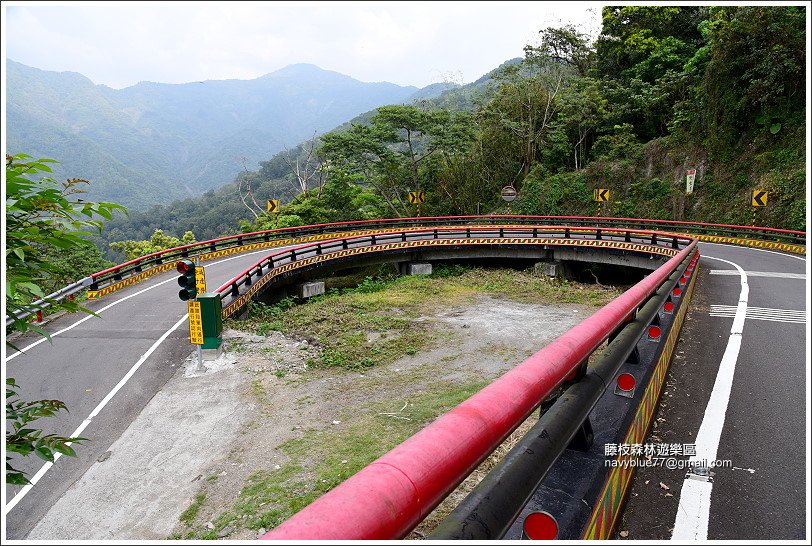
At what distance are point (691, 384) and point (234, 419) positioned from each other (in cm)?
725

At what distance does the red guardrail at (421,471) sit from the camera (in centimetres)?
93

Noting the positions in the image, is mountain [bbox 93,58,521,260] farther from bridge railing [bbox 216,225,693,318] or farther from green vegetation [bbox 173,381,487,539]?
green vegetation [bbox 173,381,487,539]

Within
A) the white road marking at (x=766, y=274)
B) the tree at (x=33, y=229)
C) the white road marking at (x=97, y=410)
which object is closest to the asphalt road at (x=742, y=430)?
the tree at (x=33, y=229)

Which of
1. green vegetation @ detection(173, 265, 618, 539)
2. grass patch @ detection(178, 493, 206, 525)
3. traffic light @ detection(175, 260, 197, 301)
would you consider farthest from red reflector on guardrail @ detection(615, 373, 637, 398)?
traffic light @ detection(175, 260, 197, 301)

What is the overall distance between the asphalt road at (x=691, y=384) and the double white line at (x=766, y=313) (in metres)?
0.26

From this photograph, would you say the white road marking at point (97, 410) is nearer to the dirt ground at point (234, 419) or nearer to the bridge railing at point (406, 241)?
the dirt ground at point (234, 419)

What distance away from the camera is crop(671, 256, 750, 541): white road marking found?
281 cm

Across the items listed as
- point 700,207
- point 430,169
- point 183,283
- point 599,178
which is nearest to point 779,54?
point 700,207

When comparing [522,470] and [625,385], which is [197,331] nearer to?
[625,385]

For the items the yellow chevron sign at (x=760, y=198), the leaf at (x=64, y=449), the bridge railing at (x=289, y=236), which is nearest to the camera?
the leaf at (x=64, y=449)

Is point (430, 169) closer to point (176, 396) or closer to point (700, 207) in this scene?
point (700, 207)

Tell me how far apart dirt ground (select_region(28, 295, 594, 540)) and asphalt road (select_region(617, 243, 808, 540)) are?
262cm

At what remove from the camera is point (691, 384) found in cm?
516

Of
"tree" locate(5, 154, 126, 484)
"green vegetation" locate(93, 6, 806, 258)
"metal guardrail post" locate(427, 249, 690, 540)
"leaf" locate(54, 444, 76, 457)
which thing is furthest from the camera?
"green vegetation" locate(93, 6, 806, 258)
